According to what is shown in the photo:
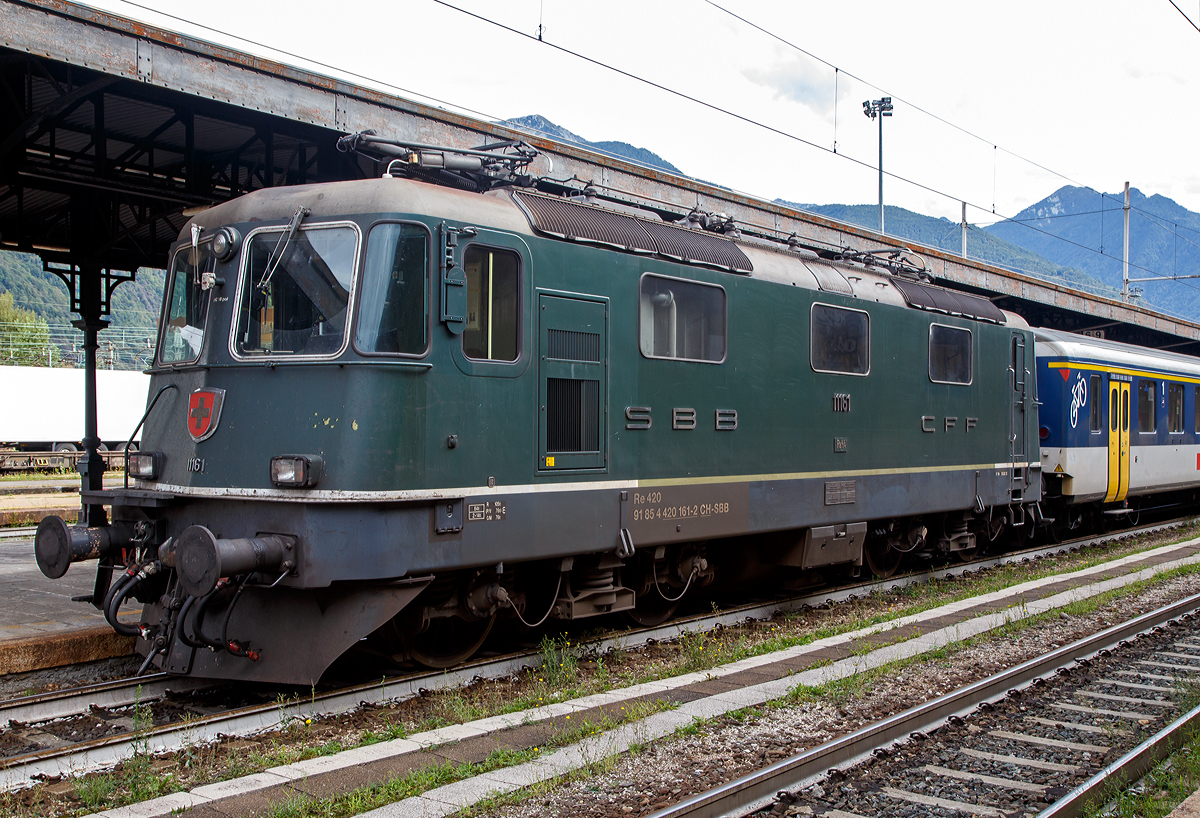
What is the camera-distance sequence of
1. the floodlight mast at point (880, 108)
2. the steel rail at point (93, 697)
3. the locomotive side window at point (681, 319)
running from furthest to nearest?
1. the floodlight mast at point (880, 108)
2. the locomotive side window at point (681, 319)
3. the steel rail at point (93, 697)

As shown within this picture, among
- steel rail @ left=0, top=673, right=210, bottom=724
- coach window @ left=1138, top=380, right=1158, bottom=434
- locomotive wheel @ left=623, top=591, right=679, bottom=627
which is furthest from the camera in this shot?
coach window @ left=1138, top=380, right=1158, bottom=434

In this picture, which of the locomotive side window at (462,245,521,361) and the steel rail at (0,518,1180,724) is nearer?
the steel rail at (0,518,1180,724)

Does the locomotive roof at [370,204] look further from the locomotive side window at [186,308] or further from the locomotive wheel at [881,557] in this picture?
the locomotive wheel at [881,557]

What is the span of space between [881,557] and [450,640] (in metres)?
6.87

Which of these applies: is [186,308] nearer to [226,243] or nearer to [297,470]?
[226,243]

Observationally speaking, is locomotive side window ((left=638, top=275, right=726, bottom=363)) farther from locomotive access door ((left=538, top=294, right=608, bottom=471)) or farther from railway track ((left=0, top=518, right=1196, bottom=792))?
railway track ((left=0, top=518, right=1196, bottom=792))

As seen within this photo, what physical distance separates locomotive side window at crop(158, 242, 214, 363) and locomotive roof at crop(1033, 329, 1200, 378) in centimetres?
1289

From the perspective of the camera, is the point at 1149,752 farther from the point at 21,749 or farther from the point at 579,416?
the point at 21,749

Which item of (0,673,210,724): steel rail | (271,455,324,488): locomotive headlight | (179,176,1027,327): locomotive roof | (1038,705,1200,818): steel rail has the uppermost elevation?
(179,176,1027,327): locomotive roof

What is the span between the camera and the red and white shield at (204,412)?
276 inches

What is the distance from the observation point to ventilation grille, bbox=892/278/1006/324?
40.0 feet

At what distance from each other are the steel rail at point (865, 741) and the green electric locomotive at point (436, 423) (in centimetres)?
270

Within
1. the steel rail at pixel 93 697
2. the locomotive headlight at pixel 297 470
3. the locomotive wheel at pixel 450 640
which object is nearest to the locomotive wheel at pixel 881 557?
the locomotive wheel at pixel 450 640

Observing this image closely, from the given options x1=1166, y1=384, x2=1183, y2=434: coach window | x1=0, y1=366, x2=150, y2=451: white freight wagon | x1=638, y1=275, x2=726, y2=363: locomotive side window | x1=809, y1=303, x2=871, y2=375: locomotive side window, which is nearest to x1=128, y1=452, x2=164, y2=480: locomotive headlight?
x1=638, y1=275, x2=726, y2=363: locomotive side window
